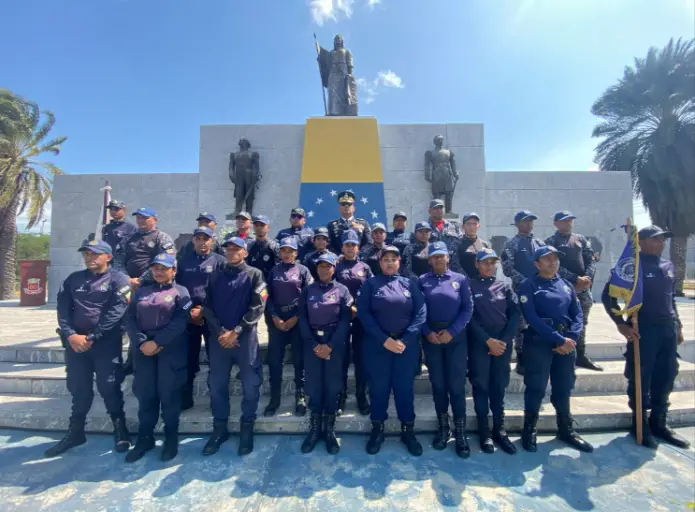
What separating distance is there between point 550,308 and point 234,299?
2.95 m

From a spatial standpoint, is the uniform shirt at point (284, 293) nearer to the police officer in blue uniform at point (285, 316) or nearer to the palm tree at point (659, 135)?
the police officer in blue uniform at point (285, 316)

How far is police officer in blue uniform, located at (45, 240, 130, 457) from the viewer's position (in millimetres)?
3314

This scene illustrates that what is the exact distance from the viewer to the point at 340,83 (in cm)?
1060

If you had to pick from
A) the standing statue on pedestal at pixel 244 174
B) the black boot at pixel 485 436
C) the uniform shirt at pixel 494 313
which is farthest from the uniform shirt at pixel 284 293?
the standing statue on pedestal at pixel 244 174

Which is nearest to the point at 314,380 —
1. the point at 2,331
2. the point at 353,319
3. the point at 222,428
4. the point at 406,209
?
the point at 353,319

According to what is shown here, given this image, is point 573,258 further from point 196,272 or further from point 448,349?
point 196,272

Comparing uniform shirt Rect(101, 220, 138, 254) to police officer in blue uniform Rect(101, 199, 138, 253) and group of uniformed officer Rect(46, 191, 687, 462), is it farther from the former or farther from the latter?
group of uniformed officer Rect(46, 191, 687, 462)

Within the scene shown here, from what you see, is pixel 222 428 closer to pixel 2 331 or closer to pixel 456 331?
pixel 456 331

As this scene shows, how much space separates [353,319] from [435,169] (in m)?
7.32

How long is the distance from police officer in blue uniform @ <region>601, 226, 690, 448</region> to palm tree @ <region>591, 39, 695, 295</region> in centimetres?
1539

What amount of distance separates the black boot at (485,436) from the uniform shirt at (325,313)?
149 cm

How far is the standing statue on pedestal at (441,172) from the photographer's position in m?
9.82

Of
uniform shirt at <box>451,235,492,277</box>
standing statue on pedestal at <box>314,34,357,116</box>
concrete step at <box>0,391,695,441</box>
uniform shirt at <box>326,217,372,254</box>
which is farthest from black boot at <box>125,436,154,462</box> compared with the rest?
standing statue on pedestal at <box>314,34,357,116</box>

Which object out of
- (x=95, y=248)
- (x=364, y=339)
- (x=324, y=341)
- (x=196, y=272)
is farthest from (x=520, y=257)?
(x=95, y=248)
